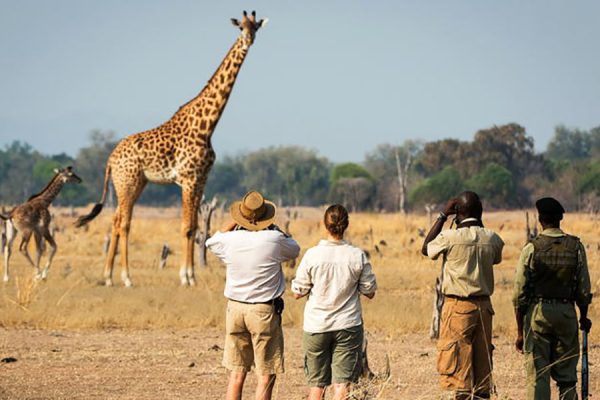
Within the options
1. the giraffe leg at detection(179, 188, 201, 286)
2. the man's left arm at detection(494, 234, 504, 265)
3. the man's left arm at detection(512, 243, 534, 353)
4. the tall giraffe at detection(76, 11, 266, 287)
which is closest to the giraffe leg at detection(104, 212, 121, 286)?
the tall giraffe at detection(76, 11, 266, 287)

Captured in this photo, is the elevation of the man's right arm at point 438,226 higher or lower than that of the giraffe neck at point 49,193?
lower

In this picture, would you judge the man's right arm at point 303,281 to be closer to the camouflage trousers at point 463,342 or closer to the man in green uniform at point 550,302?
the camouflage trousers at point 463,342

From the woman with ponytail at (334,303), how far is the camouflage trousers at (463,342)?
52cm

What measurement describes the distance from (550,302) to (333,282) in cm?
128

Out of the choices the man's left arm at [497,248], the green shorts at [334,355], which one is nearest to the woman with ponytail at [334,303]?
the green shorts at [334,355]

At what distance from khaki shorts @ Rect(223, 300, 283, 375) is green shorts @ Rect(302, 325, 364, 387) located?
0.25 m

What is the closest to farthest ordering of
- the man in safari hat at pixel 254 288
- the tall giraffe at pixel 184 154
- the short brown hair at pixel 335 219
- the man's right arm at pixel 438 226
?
the short brown hair at pixel 335 219, the man in safari hat at pixel 254 288, the man's right arm at pixel 438 226, the tall giraffe at pixel 184 154

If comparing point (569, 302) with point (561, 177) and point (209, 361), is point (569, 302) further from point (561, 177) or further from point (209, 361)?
point (561, 177)

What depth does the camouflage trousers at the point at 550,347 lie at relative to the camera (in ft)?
22.1

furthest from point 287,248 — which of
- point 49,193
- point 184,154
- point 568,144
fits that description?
point 568,144

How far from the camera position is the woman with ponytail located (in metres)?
6.53

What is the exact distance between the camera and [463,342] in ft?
22.2

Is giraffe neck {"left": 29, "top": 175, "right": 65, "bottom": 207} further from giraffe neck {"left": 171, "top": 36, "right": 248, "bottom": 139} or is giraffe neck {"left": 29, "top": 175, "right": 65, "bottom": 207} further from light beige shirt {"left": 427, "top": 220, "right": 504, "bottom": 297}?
light beige shirt {"left": 427, "top": 220, "right": 504, "bottom": 297}

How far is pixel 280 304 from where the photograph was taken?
6805 millimetres
